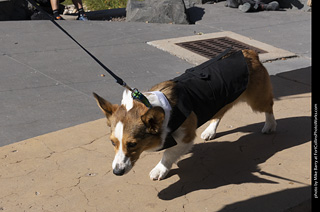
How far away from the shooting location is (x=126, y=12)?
10.0 meters

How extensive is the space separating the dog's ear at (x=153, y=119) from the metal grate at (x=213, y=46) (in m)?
3.91

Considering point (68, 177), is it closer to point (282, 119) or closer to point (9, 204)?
point (9, 204)

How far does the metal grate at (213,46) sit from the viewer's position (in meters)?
7.82

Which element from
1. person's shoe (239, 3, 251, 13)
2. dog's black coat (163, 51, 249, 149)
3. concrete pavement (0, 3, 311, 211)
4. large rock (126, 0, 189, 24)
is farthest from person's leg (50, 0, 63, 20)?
dog's black coat (163, 51, 249, 149)

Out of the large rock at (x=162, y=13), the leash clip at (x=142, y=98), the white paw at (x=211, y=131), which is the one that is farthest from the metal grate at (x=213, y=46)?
the leash clip at (x=142, y=98)

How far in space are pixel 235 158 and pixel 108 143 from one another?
137 centimetres

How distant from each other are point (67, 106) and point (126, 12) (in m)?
4.60

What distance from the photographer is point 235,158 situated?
4766 millimetres

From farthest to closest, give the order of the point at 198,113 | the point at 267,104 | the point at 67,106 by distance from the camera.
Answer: the point at 67,106 → the point at 267,104 → the point at 198,113

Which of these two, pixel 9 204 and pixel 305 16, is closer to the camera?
pixel 9 204

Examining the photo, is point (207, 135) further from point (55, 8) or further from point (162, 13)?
point (55, 8)

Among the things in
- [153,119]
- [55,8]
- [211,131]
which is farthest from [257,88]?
[55,8]

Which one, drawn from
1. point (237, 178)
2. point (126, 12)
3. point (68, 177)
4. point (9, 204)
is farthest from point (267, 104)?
point (126, 12)

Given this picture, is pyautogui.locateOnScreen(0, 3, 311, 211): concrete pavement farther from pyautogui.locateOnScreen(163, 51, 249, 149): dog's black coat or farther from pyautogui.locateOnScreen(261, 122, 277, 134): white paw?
pyautogui.locateOnScreen(163, 51, 249, 149): dog's black coat
